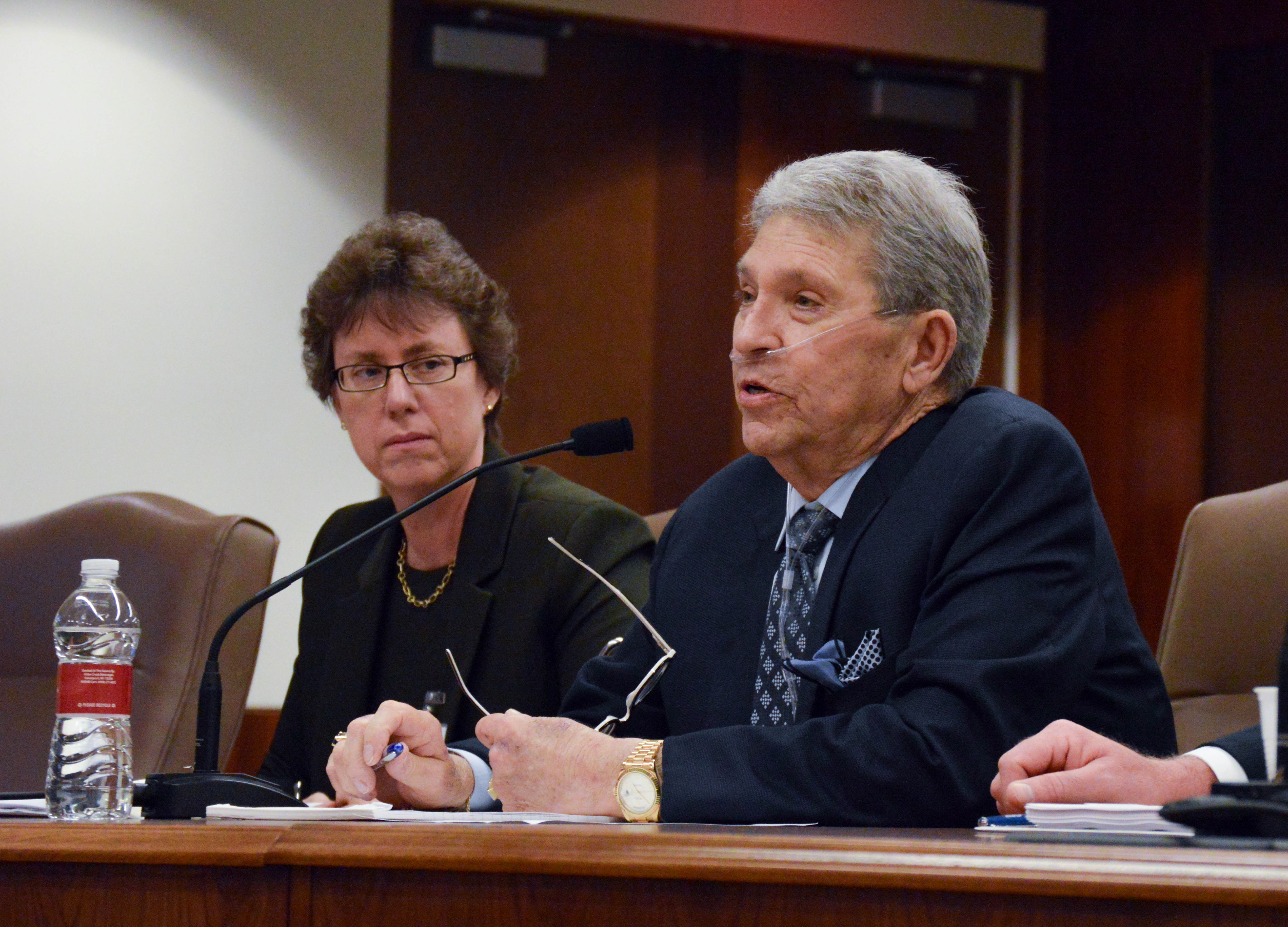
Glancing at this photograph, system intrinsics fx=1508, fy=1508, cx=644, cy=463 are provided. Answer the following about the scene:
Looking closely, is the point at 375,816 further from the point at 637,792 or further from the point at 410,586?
the point at 410,586

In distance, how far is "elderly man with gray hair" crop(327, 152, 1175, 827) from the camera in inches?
52.7

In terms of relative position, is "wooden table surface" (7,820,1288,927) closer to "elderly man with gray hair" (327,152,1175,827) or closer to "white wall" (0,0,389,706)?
"elderly man with gray hair" (327,152,1175,827)

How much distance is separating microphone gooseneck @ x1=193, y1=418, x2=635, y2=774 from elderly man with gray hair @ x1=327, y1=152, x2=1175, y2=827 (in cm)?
15

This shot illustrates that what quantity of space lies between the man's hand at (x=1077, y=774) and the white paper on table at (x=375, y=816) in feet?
1.07

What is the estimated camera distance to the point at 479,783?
1.69m

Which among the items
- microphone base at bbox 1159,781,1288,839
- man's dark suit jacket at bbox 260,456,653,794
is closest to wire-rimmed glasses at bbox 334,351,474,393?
man's dark suit jacket at bbox 260,456,653,794

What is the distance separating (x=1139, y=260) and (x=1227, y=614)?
2.46 m

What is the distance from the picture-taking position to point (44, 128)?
142 inches

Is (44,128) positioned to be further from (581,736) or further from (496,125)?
(581,736)

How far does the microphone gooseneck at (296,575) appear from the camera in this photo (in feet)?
4.97

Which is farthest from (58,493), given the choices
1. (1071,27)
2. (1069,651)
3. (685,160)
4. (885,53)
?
(1071,27)

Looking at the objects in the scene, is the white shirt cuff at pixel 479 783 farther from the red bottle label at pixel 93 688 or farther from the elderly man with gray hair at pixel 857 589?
the red bottle label at pixel 93 688

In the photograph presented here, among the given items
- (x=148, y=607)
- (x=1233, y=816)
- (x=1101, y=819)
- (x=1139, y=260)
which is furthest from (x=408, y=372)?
(x=1139, y=260)

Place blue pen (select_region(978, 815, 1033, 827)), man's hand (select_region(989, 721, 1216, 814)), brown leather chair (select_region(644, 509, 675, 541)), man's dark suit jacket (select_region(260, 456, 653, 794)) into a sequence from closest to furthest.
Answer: blue pen (select_region(978, 815, 1033, 827)), man's hand (select_region(989, 721, 1216, 814)), man's dark suit jacket (select_region(260, 456, 653, 794)), brown leather chair (select_region(644, 509, 675, 541))
